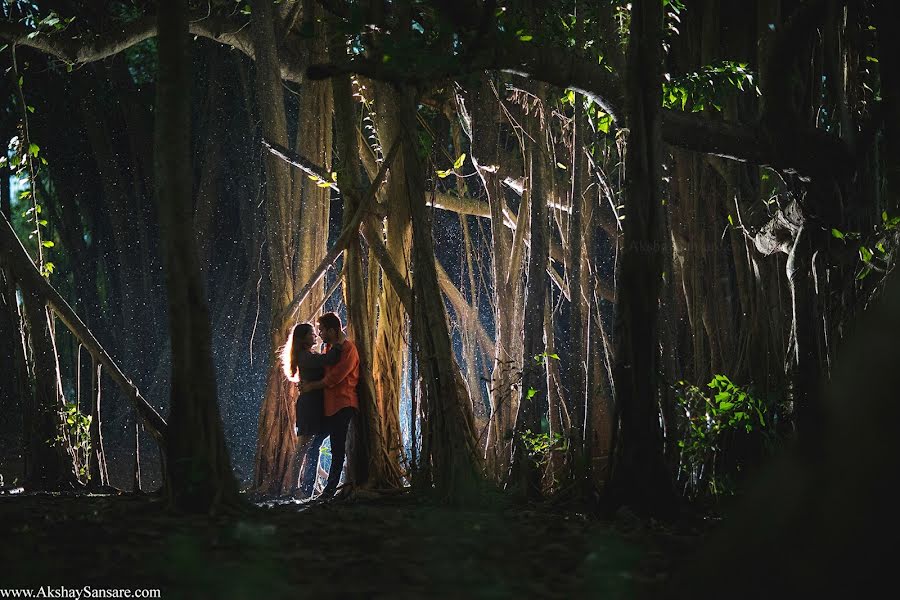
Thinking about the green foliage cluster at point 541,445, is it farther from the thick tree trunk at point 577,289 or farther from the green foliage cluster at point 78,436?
the green foliage cluster at point 78,436

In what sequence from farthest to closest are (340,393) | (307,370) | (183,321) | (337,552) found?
(307,370)
(340,393)
(183,321)
(337,552)

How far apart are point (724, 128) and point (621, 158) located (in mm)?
558

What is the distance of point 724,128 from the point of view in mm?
4293

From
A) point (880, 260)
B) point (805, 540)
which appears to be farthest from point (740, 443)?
point (805, 540)

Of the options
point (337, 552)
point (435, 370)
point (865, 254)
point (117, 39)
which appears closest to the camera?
point (337, 552)

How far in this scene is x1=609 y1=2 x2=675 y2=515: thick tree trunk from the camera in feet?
11.8

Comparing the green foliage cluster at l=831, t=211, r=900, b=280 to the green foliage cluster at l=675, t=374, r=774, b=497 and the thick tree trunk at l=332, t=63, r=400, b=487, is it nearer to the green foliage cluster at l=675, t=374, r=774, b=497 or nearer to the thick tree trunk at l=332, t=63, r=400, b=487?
the green foliage cluster at l=675, t=374, r=774, b=497

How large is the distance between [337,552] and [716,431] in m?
2.17

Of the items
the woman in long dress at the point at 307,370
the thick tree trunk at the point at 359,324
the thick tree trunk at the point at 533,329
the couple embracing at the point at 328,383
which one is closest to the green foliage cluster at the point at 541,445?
the thick tree trunk at the point at 533,329

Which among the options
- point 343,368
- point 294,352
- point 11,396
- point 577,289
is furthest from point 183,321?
point 11,396

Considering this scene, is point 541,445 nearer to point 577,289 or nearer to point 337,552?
point 577,289

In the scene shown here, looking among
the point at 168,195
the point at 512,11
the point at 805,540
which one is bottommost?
the point at 805,540

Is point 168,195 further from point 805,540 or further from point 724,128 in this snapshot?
point 805,540

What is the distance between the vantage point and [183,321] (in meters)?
3.55
